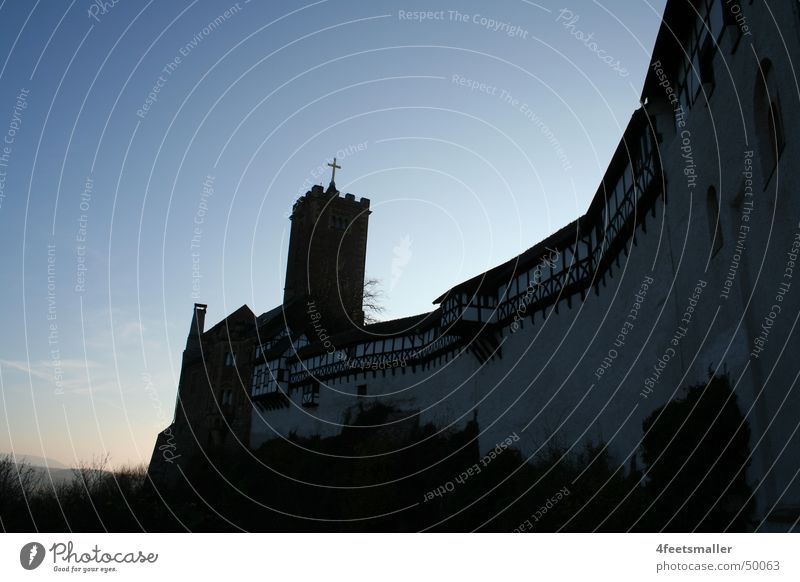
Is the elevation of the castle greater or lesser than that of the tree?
greater

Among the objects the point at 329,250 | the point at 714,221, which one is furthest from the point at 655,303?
the point at 329,250

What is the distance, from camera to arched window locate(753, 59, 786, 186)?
10.5 meters

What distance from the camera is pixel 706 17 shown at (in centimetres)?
1334

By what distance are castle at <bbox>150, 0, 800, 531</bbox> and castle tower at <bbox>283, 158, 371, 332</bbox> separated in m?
A: 13.7

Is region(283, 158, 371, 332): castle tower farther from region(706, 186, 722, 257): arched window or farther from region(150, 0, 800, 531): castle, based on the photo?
region(706, 186, 722, 257): arched window

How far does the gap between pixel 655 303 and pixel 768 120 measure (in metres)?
6.68

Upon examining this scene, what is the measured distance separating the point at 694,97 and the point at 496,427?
1536 cm

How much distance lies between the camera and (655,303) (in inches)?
675

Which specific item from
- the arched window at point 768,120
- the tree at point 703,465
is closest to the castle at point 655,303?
the arched window at point 768,120
